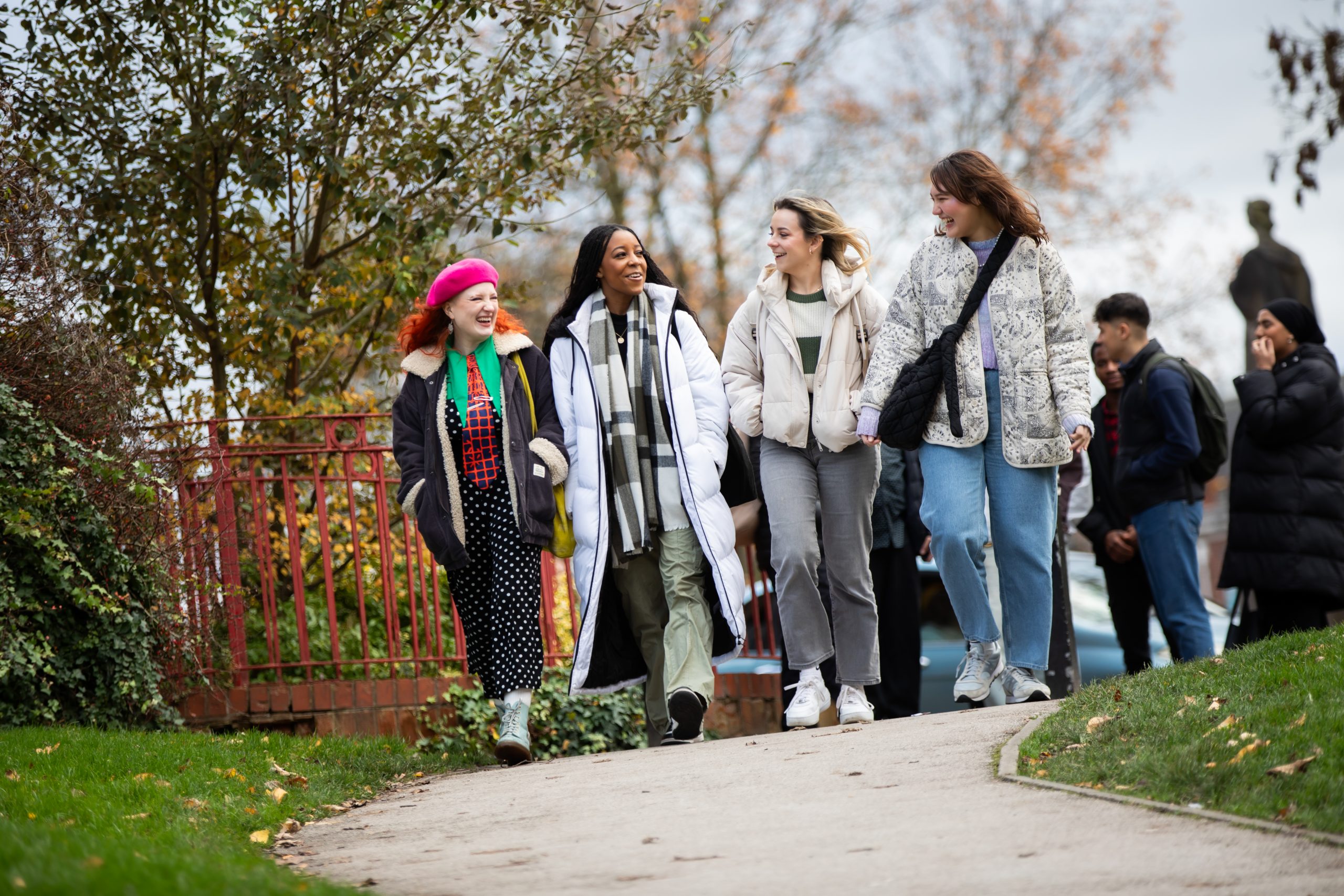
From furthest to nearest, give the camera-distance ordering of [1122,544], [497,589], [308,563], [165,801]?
[308,563]
[1122,544]
[497,589]
[165,801]

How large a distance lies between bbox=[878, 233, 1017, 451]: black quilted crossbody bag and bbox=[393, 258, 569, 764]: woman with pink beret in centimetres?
140

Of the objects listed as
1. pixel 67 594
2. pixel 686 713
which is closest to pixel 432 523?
pixel 686 713

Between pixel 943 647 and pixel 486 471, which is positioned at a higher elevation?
pixel 486 471

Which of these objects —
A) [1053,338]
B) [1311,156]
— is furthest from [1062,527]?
[1311,156]

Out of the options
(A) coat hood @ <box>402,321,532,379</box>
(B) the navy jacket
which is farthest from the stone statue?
(A) coat hood @ <box>402,321,532,379</box>

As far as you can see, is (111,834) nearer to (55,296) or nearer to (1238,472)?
(55,296)

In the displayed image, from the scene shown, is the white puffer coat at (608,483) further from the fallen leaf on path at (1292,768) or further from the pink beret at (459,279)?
the fallen leaf on path at (1292,768)

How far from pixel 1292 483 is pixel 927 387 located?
2.43m

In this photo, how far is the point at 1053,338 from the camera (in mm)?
5812

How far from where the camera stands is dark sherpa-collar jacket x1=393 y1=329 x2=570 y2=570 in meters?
5.82

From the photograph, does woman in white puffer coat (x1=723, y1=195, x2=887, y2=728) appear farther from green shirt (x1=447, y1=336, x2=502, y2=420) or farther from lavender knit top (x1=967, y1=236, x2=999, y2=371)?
green shirt (x1=447, y1=336, x2=502, y2=420)

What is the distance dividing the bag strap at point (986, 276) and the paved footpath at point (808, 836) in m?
1.70

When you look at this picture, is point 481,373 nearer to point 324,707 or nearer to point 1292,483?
point 324,707

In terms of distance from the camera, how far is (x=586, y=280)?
6.25 metres
